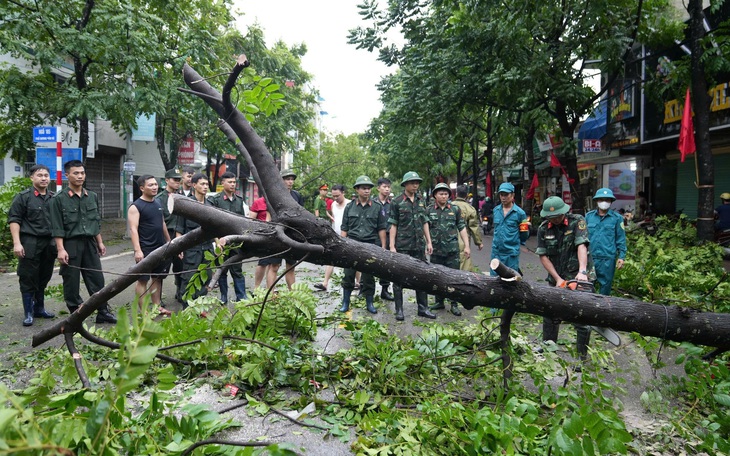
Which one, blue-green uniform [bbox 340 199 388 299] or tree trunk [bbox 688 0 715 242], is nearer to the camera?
blue-green uniform [bbox 340 199 388 299]

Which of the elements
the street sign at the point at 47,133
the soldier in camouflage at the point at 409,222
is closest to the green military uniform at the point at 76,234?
the soldier in camouflage at the point at 409,222

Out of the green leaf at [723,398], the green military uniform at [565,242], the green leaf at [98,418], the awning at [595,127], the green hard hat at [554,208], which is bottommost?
the green leaf at [723,398]

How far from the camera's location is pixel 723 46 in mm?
9484

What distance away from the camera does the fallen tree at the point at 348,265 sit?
9.22ft

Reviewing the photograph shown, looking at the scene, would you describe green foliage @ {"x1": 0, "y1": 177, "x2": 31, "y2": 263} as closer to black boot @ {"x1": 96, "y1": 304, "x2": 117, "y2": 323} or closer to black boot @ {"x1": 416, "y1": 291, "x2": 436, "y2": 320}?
black boot @ {"x1": 96, "y1": 304, "x2": 117, "y2": 323}

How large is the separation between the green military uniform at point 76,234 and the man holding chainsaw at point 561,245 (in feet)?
16.8

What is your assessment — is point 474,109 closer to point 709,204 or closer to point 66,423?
point 709,204

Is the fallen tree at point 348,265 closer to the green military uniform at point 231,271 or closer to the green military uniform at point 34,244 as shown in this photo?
the green military uniform at point 34,244

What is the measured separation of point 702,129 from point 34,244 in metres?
10.2

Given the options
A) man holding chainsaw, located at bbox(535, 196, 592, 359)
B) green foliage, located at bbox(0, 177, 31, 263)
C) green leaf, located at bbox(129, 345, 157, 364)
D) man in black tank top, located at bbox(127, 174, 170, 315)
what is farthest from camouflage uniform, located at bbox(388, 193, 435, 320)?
green foliage, located at bbox(0, 177, 31, 263)

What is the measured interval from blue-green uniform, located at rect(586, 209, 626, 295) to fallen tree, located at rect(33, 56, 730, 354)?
3.27m

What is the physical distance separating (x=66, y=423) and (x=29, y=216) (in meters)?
5.50

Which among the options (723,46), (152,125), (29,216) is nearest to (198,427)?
(29,216)

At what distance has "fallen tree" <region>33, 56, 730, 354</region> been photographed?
111 inches
